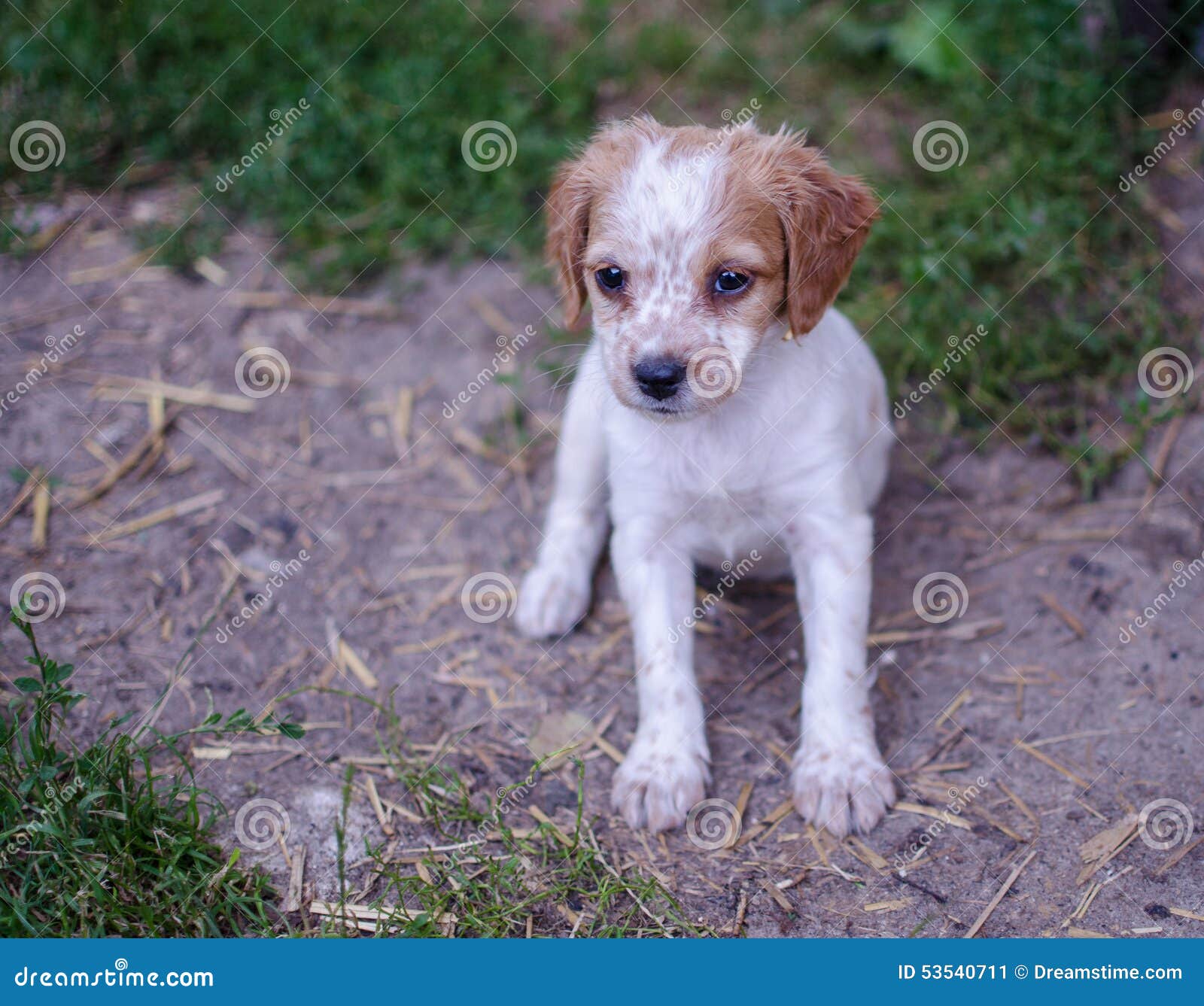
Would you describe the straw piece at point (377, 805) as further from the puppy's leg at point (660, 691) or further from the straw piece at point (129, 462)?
the straw piece at point (129, 462)

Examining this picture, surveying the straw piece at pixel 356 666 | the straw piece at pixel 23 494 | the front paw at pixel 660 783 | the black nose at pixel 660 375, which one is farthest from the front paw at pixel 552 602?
the straw piece at pixel 23 494

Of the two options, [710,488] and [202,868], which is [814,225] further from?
[202,868]

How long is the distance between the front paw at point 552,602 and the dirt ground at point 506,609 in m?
0.07

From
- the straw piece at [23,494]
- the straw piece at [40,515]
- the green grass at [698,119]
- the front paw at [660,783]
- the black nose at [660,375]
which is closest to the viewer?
the black nose at [660,375]

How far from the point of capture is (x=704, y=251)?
3.75 m

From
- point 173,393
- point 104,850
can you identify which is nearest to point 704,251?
point 104,850

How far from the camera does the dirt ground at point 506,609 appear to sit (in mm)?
3855

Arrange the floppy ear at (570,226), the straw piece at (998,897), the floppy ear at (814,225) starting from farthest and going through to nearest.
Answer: the floppy ear at (570,226) → the floppy ear at (814,225) → the straw piece at (998,897)

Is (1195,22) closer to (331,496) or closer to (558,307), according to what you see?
(558,307)

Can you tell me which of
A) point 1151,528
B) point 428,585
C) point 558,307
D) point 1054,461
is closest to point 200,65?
point 558,307

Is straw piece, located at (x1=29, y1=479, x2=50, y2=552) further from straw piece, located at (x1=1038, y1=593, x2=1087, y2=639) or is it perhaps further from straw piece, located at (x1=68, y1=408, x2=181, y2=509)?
straw piece, located at (x1=1038, y1=593, x2=1087, y2=639)

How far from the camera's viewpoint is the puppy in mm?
3773

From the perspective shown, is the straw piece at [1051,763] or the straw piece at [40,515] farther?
the straw piece at [40,515]

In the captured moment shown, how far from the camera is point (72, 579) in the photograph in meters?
4.94
